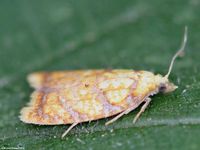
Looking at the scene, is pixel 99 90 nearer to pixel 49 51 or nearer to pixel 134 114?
pixel 134 114

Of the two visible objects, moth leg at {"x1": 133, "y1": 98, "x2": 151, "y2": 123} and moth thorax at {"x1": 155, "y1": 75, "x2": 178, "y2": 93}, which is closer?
moth leg at {"x1": 133, "y1": 98, "x2": 151, "y2": 123}

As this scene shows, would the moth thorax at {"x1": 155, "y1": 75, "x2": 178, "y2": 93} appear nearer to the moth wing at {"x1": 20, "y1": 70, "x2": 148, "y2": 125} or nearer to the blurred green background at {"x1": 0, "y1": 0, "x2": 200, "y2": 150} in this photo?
the blurred green background at {"x1": 0, "y1": 0, "x2": 200, "y2": 150}

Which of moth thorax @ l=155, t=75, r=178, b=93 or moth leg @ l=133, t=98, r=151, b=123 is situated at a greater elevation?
moth thorax @ l=155, t=75, r=178, b=93

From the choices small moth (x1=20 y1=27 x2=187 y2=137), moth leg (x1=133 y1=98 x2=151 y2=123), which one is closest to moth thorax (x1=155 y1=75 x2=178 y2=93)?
small moth (x1=20 y1=27 x2=187 y2=137)

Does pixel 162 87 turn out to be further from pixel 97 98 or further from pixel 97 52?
pixel 97 52

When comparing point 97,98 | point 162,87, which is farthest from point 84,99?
point 162,87

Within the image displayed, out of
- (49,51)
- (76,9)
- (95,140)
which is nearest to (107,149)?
(95,140)

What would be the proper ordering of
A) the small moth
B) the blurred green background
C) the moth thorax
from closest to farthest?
the blurred green background → the small moth → the moth thorax

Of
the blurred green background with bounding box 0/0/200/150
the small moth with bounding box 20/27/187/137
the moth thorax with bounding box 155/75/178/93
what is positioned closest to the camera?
the blurred green background with bounding box 0/0/200/150

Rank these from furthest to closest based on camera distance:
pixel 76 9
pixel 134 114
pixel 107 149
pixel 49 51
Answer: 1. pixel 76 9
2. pixel 49 51
3. pixel 134 114
4. pixel 107 149
